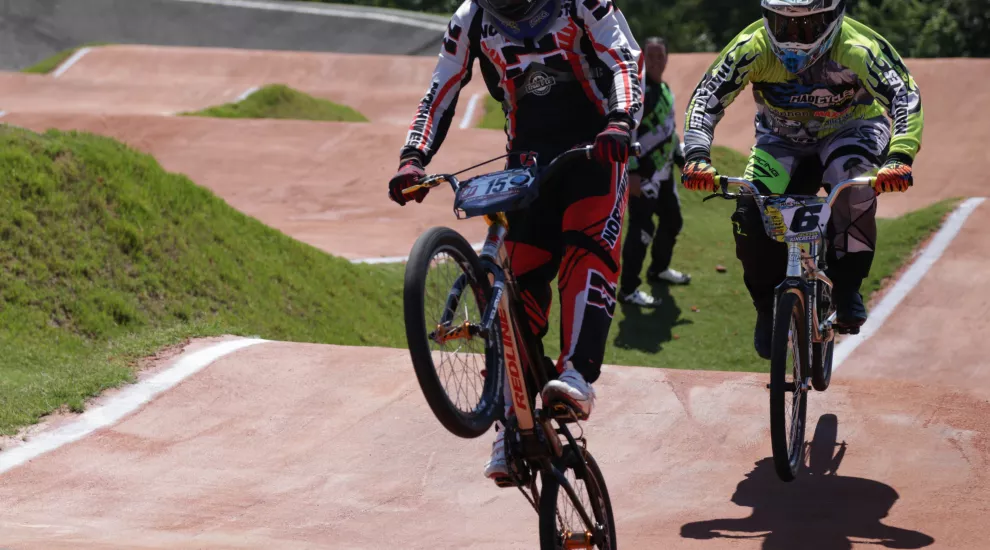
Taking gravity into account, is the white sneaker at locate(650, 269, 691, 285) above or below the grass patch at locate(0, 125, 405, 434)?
below

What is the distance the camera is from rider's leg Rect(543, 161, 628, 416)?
4828 mm

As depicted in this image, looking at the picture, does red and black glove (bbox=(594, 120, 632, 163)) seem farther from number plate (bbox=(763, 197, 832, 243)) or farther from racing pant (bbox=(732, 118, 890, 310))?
racing pant (bbox=(732, 118, 890, 310))

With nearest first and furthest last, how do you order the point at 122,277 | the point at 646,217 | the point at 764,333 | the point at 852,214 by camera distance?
the point at 852,214 < the point at 764,333 < the point at 122,277 < the point at 646,217

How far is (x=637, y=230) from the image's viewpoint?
11172 mm

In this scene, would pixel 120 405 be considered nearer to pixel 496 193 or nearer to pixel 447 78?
pixel 447 78

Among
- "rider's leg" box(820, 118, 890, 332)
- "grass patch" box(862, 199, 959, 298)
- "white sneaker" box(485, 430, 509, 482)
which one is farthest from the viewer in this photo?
"grass patch" box(862, 199, 959, 298)

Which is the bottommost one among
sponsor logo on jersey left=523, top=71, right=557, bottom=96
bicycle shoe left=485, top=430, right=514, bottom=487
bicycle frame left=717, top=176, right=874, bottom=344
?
bicycle shoe left=485, top=430, right=514, bottom=487

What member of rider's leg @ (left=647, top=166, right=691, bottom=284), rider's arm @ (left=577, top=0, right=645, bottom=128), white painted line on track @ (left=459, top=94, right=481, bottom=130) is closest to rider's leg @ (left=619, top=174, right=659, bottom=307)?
rider's leg @ (left=647, top=166, right=691, bottom=284)

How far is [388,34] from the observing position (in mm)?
36156

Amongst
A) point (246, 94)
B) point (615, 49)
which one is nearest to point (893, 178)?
point (615, 49)

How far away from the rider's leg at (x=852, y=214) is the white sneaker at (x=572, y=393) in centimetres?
234

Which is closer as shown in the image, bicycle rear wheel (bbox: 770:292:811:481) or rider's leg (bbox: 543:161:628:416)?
rider's leg (bbox: 543:161:628:416)

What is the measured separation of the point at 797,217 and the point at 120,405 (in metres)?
4.19

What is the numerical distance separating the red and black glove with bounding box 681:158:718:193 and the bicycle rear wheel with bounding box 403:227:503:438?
176 centimetres
